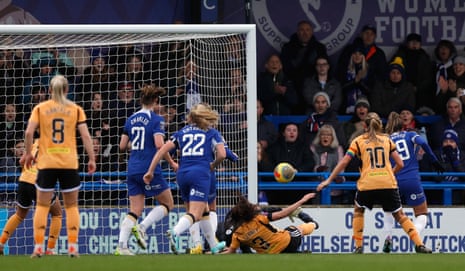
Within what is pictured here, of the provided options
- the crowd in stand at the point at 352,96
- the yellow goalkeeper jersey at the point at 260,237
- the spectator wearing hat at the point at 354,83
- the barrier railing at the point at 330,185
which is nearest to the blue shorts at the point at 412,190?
the barrier railing at the point at 330,185

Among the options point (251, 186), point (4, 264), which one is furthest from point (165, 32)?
point (4, 264)

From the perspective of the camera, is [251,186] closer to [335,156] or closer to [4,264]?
[335,156]

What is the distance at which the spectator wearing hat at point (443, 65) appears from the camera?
22123 millimetres

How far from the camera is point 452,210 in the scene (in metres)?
19.8

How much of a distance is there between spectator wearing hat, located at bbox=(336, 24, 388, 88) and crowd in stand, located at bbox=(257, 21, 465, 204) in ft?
0.05

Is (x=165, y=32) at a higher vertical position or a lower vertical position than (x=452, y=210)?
higher

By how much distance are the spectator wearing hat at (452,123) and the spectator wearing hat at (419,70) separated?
0.83 meters

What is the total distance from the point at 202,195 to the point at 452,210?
5.28m

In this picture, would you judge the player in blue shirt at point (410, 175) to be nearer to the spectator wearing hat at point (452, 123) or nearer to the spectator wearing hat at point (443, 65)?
the spectator wearing hat at point (452, 123)

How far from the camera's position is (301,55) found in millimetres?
22031

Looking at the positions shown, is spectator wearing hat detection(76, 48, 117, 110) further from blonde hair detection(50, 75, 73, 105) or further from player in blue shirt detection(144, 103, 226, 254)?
blonde hair detection(50, 75, 73, 105)

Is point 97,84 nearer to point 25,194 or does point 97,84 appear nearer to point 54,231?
point 25,194

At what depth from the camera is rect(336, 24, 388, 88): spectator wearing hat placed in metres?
22.2

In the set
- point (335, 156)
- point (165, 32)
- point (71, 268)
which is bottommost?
point (71, 268)
